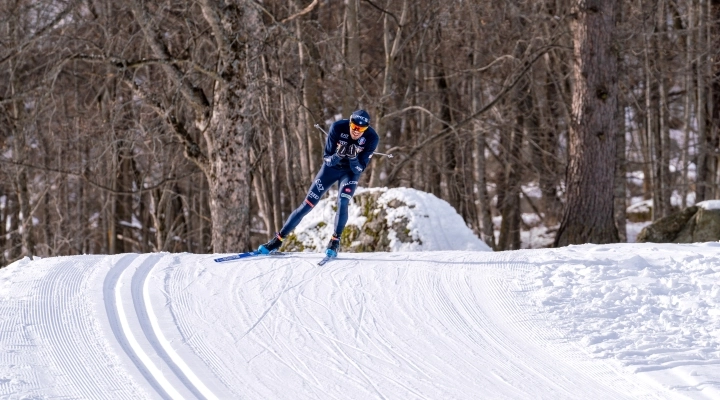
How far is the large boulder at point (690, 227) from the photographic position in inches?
428

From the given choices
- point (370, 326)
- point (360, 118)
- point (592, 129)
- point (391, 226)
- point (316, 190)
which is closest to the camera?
point (370, 326)

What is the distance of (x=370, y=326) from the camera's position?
615 centimetres

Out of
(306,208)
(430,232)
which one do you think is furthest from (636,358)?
(430,232)

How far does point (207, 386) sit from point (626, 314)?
352 centimetres

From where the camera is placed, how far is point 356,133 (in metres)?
8.19

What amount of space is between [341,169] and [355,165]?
0.22 metres

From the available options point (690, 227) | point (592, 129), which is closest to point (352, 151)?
point (592, 129)

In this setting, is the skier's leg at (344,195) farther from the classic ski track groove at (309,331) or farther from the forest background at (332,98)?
the forest background at (332,98)

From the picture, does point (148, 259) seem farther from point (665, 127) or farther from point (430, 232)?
point (665, 127)

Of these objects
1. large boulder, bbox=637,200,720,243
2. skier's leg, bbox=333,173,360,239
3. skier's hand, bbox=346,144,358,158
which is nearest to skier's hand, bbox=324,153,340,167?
skier's hand, bbox=346,144,358,158

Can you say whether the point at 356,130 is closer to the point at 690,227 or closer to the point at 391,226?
the point at 391,226

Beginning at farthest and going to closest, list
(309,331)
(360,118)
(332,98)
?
(332,98), (360,118), (309,331)

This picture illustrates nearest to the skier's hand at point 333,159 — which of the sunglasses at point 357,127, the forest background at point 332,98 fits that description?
the sunglasses at point 357,127

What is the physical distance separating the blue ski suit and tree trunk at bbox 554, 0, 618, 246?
12.1 ft
